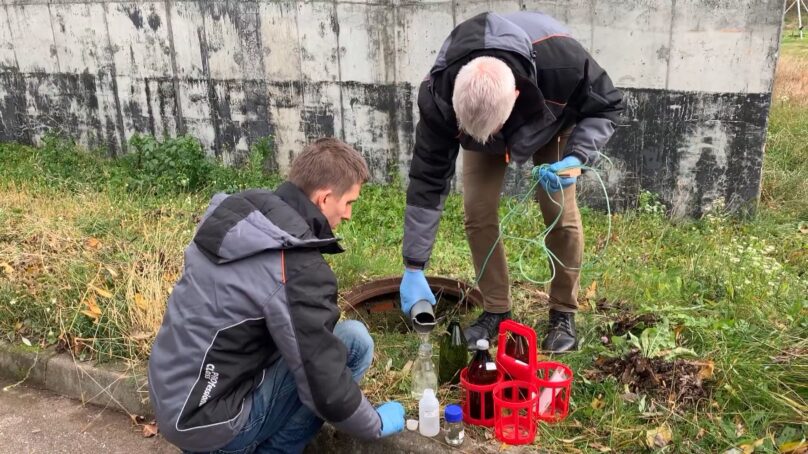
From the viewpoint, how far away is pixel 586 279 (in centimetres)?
405

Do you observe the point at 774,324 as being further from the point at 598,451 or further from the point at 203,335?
the point at 203,335

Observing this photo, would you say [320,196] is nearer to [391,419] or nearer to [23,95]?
[391,419]

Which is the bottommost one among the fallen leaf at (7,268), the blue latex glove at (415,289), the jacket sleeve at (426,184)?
the fallen leaf at (7,268)

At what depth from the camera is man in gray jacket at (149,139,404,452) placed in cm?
209

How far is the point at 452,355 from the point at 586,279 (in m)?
1.41

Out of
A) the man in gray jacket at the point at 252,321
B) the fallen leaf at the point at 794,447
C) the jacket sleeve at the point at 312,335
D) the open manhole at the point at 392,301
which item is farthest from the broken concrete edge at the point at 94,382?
the fallen leaf at the point at 794,447

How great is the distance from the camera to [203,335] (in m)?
2.12

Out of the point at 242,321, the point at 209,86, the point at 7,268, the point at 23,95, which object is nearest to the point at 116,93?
Answer: the point at 209,86

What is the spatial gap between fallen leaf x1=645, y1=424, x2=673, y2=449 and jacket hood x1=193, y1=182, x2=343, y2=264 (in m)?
1.45

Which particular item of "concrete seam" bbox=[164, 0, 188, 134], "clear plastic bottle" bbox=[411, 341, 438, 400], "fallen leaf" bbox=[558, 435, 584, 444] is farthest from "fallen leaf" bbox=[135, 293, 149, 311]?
"concrete seam" bbox=[164, 0, 188, 134]

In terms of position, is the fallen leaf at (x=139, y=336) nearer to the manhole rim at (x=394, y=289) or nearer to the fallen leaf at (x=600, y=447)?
the manhole rim at (x=394, y=289)

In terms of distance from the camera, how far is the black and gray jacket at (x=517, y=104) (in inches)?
106

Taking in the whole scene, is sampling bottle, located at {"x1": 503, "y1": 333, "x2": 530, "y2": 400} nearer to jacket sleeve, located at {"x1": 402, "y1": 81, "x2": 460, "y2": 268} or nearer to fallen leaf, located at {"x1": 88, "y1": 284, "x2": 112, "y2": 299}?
jacket sleeve, located at {"x1": 402, "y1": 81, "x2": 460, "y2": 268}

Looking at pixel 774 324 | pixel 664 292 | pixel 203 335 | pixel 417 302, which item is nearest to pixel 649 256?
pixel 664 292
